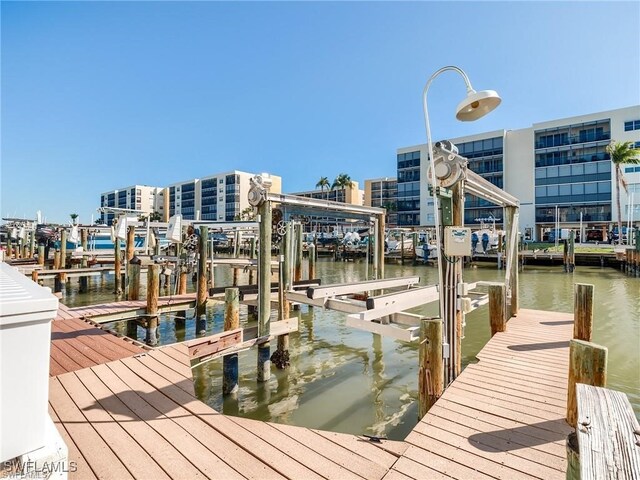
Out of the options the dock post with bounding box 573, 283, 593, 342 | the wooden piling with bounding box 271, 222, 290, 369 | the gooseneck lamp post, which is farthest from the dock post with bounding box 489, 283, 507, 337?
the wooden piling with bounding box 271, 222, 290, 369

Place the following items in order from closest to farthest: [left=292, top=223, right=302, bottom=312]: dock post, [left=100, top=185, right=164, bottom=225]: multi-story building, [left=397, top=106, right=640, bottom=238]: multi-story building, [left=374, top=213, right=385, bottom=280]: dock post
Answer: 1. [left=374, top=213, right=385, bottom=280]: dock post
2. [left=292, top=223, right=302, bottom=312]: dock post
3. [left=397, top=106, right=640, bottom=238]: multi-story building
4. [left=100, top=185, right=164, bottom=225]: multi-story building

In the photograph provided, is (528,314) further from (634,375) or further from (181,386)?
(181,386)

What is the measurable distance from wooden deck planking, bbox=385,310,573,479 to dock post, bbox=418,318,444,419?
6.5 inches

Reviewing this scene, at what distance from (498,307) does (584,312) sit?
1.54m

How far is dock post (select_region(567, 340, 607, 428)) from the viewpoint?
12.6 feet

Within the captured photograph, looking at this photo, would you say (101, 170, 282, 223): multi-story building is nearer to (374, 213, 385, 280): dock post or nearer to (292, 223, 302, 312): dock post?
(292, 223, 302, 312): dock post

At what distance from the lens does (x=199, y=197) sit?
104688 mm

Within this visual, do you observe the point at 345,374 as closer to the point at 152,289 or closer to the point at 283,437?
the point at 283,437

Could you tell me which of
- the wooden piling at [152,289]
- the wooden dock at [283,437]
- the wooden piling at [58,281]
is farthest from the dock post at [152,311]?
the wooden piling at [58,281]

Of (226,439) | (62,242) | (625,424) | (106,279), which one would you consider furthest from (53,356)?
(106,279)

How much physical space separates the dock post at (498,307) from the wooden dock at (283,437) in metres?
2.40

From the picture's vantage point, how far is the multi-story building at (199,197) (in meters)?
95.2

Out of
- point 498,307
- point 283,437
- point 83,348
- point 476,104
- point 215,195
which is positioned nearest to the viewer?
point 283,437

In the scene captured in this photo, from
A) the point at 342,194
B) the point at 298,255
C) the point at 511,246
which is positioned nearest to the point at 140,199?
the point at 342,194
